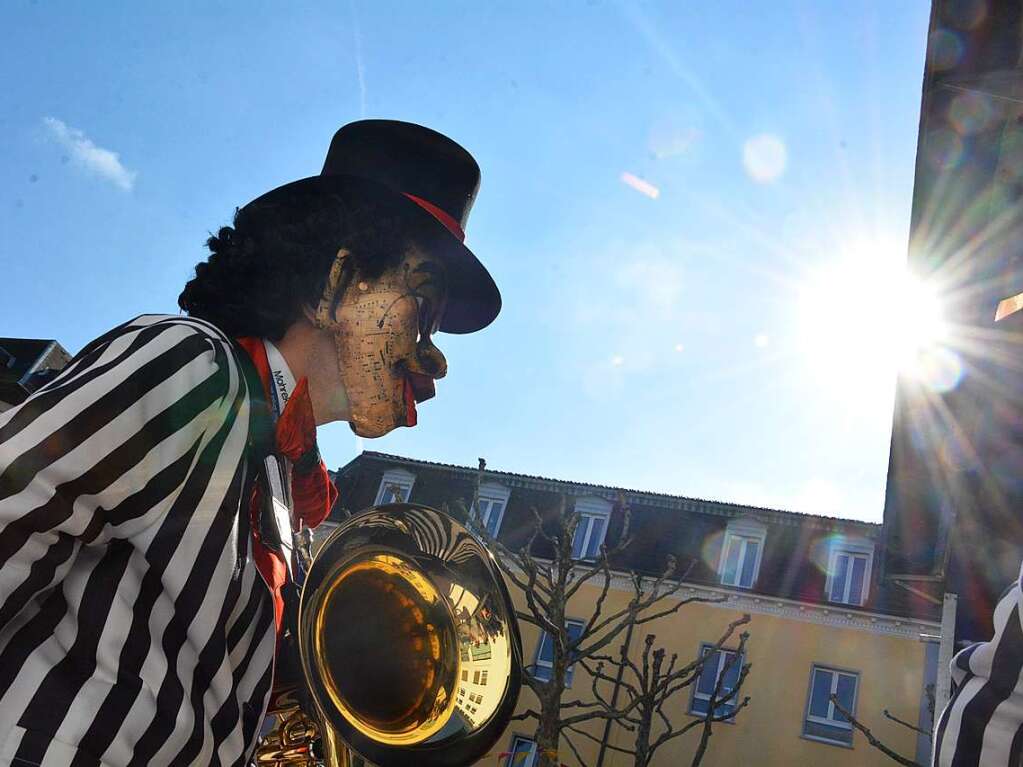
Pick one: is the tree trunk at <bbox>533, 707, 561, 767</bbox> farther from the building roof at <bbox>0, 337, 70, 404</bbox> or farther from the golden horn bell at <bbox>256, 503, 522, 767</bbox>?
the building roof at <bbox>0, 337, 70, 404</bbox>

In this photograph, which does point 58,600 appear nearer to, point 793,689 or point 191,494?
point 191,494

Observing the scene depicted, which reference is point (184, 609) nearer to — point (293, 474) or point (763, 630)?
point (293, 474)

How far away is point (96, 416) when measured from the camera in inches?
61.6

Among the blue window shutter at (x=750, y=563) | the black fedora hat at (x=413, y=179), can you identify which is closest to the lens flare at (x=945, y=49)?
the black fedora hat at (x=413, y=179)

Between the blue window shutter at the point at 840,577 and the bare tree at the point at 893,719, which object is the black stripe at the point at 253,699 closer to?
the bare tree at the point at 893,719

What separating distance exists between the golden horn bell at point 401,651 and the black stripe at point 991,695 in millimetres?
1413

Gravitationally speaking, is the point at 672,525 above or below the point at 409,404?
above

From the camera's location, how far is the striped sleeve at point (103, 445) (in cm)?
146

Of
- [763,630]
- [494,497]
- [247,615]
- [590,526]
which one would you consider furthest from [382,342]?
[494,497]

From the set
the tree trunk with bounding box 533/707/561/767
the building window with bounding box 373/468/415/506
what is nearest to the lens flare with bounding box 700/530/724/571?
the building window with bounding box 373/468/415/506

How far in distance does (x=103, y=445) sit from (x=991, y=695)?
162 cm

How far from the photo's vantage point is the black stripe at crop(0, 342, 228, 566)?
1449mm

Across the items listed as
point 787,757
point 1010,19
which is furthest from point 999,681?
point 787,757

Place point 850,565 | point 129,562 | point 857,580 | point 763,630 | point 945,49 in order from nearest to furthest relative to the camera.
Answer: point 129,562 < point 945,49 < point 763,630 < point 857,580 < point 850,565
